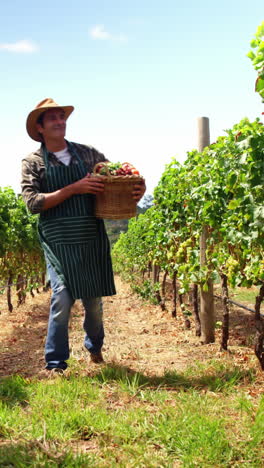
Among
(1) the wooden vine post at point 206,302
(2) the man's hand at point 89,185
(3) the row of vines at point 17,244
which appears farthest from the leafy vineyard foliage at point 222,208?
(3) the row of vines at point 17,244

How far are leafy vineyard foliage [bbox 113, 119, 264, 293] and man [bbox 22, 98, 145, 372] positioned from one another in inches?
31.1

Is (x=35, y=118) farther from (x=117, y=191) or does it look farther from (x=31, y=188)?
(x=117, y=191)

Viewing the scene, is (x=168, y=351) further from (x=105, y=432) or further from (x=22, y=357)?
(x=105, y=432)

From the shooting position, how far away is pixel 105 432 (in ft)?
8.36

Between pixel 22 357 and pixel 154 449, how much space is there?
2.80 m

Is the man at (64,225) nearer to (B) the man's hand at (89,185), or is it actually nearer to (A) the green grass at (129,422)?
(B) the man's hand at (89,185)

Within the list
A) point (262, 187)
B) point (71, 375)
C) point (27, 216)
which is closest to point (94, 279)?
point (71, 375)

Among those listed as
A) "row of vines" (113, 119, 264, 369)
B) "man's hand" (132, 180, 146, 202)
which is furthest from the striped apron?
"row of vines" (113, 119, 264, 369)

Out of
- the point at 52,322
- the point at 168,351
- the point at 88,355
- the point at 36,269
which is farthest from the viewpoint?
the point at 36,269

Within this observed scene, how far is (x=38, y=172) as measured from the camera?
12.3ft

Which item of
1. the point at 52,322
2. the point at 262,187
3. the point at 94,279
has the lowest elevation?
the point at 52,322

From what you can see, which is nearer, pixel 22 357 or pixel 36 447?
pixel 36 447

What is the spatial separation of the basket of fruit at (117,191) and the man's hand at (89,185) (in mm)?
36

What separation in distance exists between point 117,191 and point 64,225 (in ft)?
1.71
